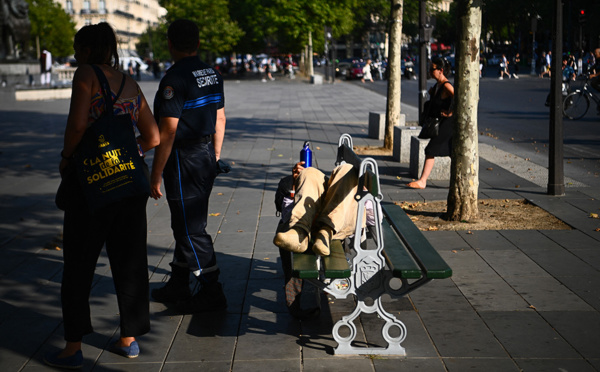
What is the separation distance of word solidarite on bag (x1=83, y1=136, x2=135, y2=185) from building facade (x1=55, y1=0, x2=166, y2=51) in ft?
388

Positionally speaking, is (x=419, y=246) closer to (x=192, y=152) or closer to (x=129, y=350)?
(x=192, y=152)

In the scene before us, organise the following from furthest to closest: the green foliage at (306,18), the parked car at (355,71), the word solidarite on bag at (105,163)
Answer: the parked car at (355,71) < the green foliage at (306,18) < the word solidarite on bag at (105,163)

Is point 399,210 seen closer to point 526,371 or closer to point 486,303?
point 486,303

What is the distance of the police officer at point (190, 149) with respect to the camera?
4.70 m

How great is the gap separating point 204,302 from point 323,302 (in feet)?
2.75

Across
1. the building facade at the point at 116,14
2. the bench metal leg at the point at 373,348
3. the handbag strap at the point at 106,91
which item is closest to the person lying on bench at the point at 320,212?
the bench metal leg at the point at 373,348

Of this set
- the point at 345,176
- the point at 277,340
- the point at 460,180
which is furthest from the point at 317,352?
the point at 460,180

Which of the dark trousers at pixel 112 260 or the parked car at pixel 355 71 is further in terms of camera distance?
the parked car at pixel 355 71

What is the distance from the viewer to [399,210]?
5949mm

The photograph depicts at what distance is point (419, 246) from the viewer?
4.75 meters

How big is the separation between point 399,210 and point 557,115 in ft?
12.9

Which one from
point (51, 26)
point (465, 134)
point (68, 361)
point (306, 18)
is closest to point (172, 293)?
A: point (68, 361)

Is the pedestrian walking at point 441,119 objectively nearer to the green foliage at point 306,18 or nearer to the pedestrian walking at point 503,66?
the pedestrian walking at point 503,66

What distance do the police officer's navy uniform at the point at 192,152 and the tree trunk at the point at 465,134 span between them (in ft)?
11.2
